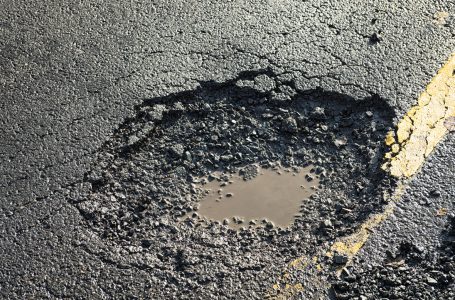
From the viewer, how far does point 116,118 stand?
4168 millimetres

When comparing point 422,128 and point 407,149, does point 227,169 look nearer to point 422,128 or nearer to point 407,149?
point 407,149

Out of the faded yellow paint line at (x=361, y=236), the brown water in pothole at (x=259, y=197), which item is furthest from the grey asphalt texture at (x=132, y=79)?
the brown water in pothole at (x=259, y=197)

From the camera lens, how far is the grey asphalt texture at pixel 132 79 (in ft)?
11.4

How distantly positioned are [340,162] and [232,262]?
39.2 inches

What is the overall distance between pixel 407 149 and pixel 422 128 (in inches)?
8.7

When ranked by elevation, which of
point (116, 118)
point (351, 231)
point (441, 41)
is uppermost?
point (441, 41)

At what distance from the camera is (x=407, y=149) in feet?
13.1

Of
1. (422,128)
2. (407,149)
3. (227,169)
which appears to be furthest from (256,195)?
(422,128)

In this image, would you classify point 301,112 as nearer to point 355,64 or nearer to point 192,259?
point 355,64

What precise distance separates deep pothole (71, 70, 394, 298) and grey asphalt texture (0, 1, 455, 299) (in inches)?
2.7

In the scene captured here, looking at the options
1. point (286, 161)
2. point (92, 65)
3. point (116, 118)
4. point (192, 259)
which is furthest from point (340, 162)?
point (92, 65)

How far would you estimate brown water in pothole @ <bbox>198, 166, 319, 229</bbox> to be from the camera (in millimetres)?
3752

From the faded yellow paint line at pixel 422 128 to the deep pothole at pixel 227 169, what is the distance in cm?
9

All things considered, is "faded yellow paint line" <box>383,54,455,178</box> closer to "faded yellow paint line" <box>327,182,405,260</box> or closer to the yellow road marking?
the yellow road marking
